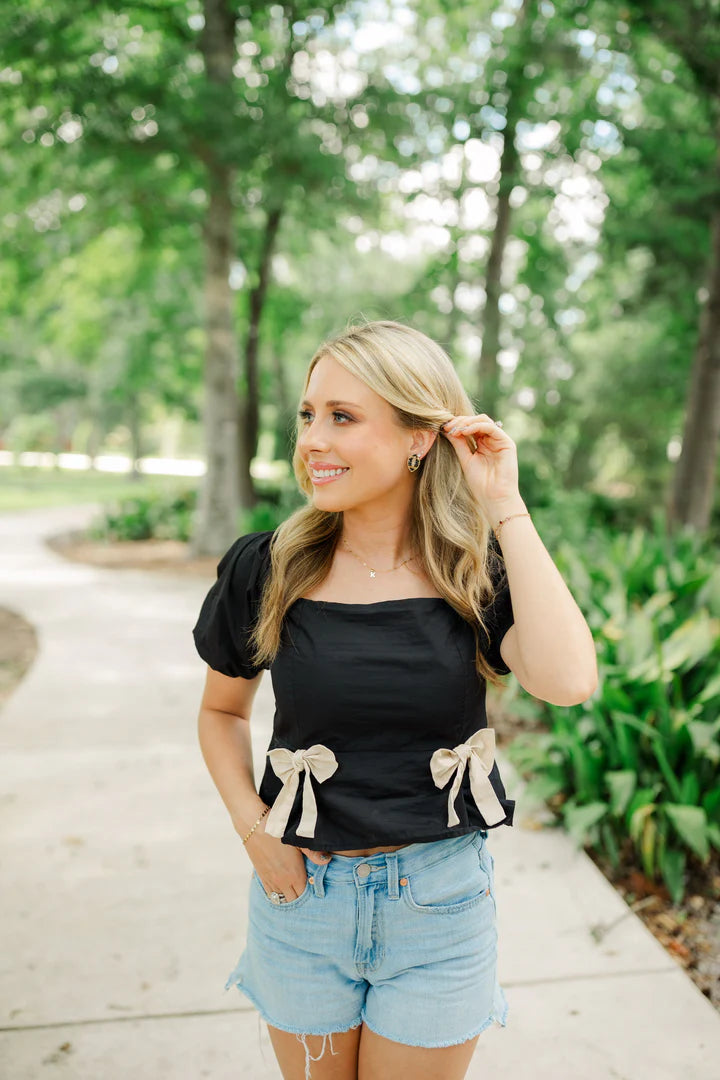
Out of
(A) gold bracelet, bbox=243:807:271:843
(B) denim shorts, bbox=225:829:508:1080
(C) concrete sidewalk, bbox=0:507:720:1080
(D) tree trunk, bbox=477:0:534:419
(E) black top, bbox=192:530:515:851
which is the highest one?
(D) tree trunk, bbox=477:0:534:419

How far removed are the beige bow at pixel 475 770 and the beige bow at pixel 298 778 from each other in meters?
0.21

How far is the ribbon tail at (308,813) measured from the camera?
166 cm

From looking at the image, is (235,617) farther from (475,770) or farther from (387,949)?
(387,949)

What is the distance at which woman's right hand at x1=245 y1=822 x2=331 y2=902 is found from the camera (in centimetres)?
168

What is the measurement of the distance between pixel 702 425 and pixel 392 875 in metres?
8.98

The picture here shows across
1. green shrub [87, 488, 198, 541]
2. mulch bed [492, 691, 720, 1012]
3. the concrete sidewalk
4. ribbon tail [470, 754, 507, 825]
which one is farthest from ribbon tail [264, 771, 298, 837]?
green shrub [87, 488, 198, 541]

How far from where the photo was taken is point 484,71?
11.0m

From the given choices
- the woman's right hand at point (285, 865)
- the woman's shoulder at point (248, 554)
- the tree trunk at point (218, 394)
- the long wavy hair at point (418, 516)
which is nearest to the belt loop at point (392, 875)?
the woman's right hand at point (285, 865)

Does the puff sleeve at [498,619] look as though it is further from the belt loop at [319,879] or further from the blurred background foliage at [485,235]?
the blurred background foliage at [485,235]

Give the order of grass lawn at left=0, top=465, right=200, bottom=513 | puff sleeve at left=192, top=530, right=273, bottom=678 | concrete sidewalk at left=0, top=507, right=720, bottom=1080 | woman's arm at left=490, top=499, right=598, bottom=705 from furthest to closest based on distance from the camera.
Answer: grass lawn at left=0, top=465, right=200, bottom=513, concrete sidewalk at left=0, top=507, right=720, bottom=1080, puff sleeve at left=192, top=530, right=273, bottom=678, woman's arm at left=490, top=499, right=598, bottom=705

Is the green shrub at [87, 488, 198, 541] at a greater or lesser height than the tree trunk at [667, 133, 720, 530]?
lesser

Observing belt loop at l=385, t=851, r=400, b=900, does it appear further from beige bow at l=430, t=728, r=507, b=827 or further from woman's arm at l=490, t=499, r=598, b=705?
woman's arm at l=490, t=499, r=598, b=705

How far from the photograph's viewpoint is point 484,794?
1730 mm

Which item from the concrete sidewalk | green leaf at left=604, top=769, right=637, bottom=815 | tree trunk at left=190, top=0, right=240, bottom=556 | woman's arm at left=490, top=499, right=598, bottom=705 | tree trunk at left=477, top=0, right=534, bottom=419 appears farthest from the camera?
tree trunk at left=190, top=0, right=240, bottom=556
